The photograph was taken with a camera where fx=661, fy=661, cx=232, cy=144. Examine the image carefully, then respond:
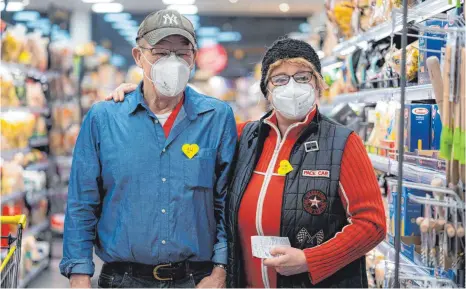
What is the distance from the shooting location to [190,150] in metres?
2.45

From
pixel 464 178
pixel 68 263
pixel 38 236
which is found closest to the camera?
pixel 464 178

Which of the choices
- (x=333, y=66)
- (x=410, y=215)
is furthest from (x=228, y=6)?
(x=410, y=215)

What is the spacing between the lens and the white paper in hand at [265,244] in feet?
7.50

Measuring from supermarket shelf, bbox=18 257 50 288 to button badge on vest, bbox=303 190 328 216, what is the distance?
4474 mm

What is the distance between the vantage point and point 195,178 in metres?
2.43

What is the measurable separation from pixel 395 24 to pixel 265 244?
1.20 metres

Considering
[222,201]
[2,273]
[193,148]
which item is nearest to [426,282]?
[222,201]

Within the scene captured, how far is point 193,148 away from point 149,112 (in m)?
0.22

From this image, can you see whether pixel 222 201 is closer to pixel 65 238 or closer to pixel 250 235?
pixel 250 235

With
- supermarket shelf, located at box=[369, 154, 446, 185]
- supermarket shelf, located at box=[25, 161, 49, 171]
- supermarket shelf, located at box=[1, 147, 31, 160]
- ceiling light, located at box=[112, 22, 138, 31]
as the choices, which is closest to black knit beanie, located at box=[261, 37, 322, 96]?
supermarket shelf, located at box=[369, 154, 446, 185]

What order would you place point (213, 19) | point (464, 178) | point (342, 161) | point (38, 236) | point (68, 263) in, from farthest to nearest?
point (213, 19) → point (38, 236) → point (68, 263) → point (342, 161) → point (464, 178)

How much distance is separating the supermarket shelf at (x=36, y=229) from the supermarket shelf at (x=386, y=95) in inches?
133

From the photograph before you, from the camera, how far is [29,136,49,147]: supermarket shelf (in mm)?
7154

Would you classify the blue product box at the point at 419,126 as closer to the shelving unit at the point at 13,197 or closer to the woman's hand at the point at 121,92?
the woman's hand at the point at 121,92
